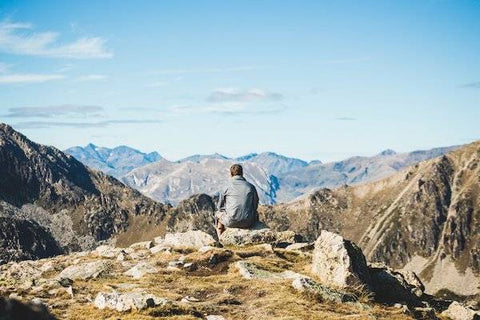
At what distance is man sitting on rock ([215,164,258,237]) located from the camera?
3111 cm

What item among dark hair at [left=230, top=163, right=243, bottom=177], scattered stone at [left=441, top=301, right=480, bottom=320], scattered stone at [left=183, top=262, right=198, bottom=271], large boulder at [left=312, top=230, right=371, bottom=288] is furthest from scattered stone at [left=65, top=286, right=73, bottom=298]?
scattered stone at [left=441, top=301, right=480, bottom=320]

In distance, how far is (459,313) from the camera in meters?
27.1

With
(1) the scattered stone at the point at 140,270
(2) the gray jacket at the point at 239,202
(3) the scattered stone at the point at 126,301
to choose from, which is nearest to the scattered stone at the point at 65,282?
(1) the scattered stone at the point at 140,270

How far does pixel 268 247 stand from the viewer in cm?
3133

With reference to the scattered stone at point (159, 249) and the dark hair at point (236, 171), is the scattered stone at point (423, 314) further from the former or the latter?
the scattered stone at point (159, 249)

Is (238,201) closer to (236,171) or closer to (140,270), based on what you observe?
(236,171)

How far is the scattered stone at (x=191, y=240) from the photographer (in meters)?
32.5

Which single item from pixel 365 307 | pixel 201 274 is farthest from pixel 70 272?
pixel 365 307

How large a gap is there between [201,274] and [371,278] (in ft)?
30.2

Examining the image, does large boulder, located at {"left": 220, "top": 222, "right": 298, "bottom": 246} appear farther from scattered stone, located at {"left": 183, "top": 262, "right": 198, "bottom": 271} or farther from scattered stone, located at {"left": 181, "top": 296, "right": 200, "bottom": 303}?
scattered stone, located at {"left": 181, "top": 296, "right": 200, "bottom": 303}

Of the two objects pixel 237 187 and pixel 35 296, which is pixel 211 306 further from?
pixel 237 187

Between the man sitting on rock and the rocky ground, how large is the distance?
3.62ft

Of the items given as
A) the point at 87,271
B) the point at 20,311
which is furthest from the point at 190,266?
the point at 20,311

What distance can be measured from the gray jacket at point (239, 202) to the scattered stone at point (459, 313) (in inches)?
503
